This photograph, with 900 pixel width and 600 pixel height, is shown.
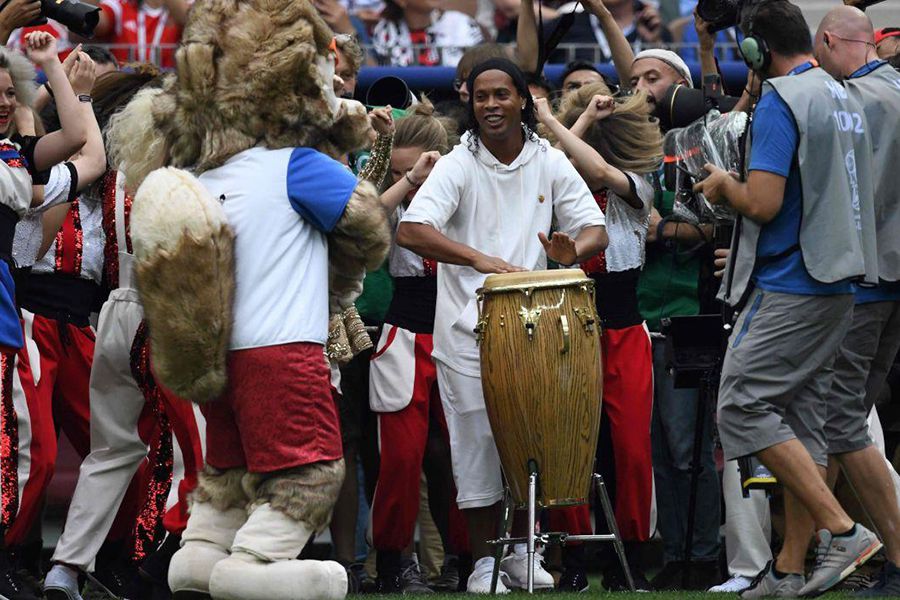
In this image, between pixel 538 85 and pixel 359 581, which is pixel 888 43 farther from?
pixel 359 581

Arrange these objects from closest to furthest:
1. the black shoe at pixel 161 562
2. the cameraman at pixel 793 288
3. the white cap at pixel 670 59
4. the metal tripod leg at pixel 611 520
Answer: the cameraman at pixel 793 288, the black shoe at pixel 161 562, the metal tripod leg at pixel 611 520, the white cap at pixel 670 59

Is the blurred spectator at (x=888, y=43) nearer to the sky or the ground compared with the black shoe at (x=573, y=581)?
nearer to the sky

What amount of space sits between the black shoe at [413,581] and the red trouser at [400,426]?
0.19 m

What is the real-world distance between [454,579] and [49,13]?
10.2ft

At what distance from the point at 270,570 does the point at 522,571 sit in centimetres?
207

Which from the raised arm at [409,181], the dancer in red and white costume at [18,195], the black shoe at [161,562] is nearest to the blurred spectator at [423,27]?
the raised arm at [409,181]

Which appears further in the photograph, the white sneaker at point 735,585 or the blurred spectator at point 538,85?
the blurred spectator at point 538,85

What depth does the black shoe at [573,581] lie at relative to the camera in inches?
279

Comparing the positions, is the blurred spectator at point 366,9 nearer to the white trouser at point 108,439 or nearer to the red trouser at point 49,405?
the red trouser at point 49,405

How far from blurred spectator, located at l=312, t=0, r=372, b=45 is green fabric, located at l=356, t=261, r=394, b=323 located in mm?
3321

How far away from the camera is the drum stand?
6.39 metres

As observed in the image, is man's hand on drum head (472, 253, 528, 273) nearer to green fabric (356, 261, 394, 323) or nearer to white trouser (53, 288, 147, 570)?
green fabric (356, 261, 394, 323)

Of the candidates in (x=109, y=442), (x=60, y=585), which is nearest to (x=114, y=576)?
(x=60, y=585)

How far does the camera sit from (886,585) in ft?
20.3
